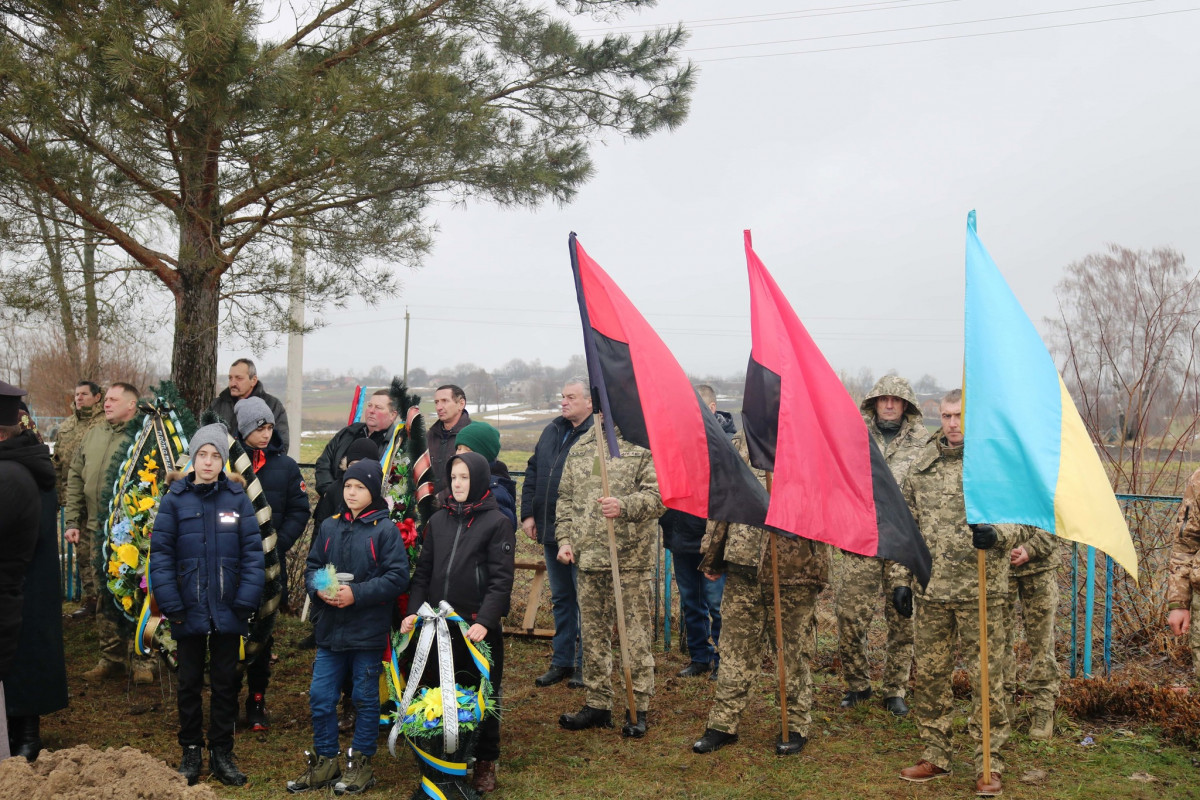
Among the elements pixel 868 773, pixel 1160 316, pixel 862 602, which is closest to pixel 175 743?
pixel 868 773

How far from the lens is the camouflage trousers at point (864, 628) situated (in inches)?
229

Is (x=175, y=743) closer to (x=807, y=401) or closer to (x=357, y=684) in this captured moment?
(x=357, y=684)

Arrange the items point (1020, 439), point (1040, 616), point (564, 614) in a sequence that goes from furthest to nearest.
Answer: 1. point (564, 614)
2. point (1040, 616)
3. point (1020, 439)

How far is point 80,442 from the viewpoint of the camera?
6.83 m

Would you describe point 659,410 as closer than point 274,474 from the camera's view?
Yes

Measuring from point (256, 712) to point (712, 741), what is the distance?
271 cm

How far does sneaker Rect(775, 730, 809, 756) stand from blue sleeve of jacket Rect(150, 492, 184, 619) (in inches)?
128

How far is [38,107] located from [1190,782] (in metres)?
7.62

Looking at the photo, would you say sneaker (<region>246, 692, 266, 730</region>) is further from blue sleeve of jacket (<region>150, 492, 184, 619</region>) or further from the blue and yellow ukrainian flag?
the blue and yellow ukrainian flag

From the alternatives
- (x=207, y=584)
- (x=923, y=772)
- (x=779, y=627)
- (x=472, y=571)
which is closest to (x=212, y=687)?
(x=207, y=584)

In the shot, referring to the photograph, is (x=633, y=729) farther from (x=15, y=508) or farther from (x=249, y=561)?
(x=15, y=508)

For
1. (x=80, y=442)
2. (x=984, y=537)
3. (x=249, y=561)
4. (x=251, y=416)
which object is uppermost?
(x=251, y=416)

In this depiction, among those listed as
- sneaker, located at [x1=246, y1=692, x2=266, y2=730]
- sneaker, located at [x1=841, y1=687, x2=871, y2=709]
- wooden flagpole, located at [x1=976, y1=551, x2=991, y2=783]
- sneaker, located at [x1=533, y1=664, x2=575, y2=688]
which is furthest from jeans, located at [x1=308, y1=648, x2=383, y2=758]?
sneaker, located at [x1=841, y1=687, x2=871, y2=709]

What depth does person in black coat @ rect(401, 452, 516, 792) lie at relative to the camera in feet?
14.5
